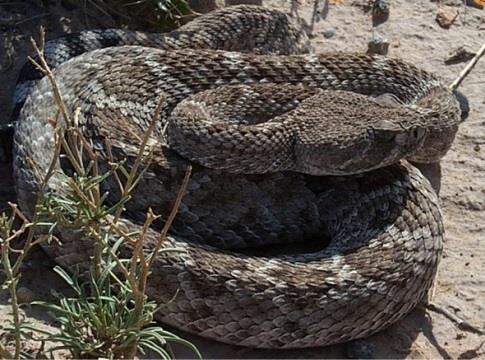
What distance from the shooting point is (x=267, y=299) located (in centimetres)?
576

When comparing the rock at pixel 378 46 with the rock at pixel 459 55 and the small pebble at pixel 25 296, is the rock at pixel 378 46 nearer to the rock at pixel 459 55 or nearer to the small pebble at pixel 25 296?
the rock at pixel 459 55

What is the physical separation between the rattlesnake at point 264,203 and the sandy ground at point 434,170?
0.16 meters

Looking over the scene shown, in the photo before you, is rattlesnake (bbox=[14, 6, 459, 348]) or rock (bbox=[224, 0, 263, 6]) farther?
rock (bbox=[224, 0, 263, 6])

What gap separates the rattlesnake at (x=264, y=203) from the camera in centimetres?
580

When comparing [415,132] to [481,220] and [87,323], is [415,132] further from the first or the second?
[87,323]

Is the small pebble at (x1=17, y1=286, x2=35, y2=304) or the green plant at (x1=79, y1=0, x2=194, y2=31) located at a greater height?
the green plant at (x1=79, y1=0, x2=194, y2=31)

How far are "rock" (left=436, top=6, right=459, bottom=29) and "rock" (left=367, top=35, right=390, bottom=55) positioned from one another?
714 millimetres

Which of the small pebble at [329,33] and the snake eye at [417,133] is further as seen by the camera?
the small pebble at [329,33]

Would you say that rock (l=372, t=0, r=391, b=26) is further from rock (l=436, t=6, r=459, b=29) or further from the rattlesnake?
the rattlesnake

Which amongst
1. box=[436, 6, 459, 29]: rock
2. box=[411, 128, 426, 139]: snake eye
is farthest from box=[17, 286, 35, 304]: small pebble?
box=[436, 6, 459, 29]: rock

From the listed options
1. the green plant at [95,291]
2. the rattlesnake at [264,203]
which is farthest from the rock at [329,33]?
the green plant at [95,291]

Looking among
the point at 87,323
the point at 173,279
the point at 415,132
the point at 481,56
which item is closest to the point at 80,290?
the point at 87,323

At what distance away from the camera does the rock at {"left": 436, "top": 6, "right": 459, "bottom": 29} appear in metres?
9.03

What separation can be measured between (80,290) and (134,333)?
0.39 m
